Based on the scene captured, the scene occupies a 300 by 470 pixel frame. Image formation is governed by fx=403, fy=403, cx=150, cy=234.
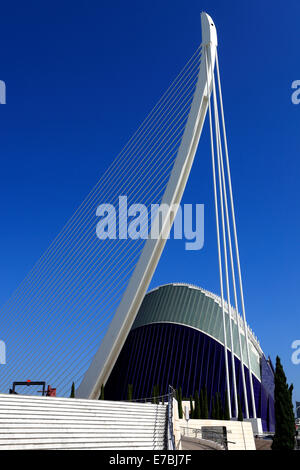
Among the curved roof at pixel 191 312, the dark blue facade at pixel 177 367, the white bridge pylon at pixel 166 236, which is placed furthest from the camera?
the curved roof at pixel 191 312

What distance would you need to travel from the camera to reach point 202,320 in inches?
2026

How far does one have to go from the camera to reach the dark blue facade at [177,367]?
45781mm

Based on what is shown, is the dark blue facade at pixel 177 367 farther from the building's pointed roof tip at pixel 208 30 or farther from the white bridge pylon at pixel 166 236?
the building's pointed roof tip at pixel 208 30

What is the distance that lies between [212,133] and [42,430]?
1770 cm

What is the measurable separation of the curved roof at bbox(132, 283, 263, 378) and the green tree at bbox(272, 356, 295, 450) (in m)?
27.3

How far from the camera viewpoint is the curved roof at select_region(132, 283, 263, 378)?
49906 millimetres

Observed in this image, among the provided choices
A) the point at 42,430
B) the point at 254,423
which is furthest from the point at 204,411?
the point at 42,430

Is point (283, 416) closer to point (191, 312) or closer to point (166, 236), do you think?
point (166, 236)

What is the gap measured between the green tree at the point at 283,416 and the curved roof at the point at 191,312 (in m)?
27.3

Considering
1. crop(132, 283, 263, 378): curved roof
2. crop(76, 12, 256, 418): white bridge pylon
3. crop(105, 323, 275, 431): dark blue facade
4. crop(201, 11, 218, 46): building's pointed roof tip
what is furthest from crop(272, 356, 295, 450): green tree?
crop(132, 283, 263, 378): curved roof

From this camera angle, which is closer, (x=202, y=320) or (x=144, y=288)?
(x=144, y=288)

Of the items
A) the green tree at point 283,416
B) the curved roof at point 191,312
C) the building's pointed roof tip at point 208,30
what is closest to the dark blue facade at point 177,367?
the curved roof at point 191,312
